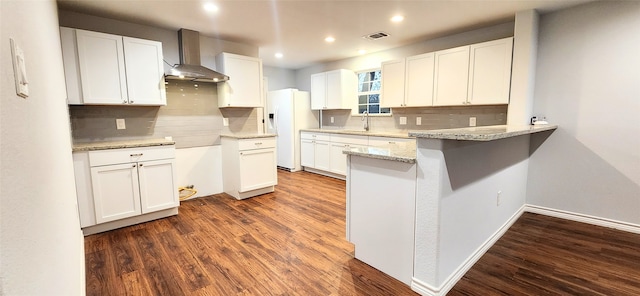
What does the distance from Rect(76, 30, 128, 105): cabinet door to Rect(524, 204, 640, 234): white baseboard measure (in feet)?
16.1

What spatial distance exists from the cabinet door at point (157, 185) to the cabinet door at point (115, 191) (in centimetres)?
6

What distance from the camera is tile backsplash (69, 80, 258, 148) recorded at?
306 centimetres

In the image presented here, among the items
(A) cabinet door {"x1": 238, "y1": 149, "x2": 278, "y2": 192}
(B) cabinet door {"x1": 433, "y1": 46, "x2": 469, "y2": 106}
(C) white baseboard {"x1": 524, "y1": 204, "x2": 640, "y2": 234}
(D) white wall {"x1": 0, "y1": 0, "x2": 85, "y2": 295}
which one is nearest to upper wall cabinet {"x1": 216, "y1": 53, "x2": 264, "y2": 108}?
(A) cabinet door {"x1": 238, "y1": 149, "x2": 278, "y2": 192}

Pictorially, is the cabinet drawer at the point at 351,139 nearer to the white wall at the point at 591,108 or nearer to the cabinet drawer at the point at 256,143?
the cabinet drawer at the point at 256,143

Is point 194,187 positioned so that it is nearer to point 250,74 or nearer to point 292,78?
point 250,74

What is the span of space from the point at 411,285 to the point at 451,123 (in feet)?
9.00

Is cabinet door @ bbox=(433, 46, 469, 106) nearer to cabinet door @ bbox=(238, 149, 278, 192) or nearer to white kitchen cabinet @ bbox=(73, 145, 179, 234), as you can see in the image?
cabinet door @ bbox=(238, 149, 278, 192)

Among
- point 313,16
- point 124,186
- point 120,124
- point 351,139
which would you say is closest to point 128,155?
point 124,186

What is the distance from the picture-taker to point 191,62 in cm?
362

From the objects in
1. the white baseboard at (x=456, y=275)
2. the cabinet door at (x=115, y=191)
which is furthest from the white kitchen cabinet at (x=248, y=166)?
the white baseboard at (x=456, y=275)

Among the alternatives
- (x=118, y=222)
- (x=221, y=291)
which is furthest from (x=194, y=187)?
(x=221, y=291)

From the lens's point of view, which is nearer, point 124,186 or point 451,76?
point 124,186

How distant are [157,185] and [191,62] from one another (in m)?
1.64

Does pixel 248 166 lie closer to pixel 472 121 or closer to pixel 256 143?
pixel 256 143
